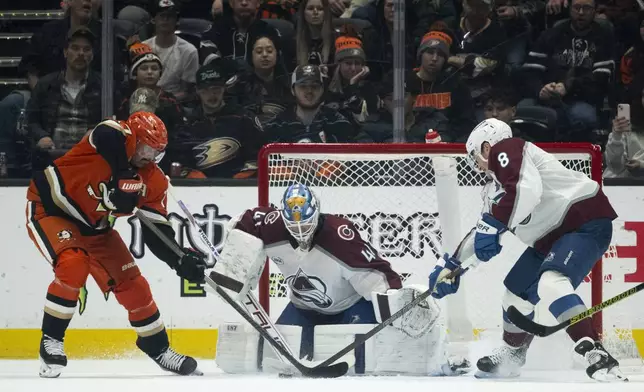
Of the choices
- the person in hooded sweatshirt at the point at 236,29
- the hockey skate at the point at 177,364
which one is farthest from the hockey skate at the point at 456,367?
the person in hooded sweatshirt at the point at 236,29

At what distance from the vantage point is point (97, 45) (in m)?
5.55

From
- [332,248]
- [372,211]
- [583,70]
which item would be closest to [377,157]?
[372,211]

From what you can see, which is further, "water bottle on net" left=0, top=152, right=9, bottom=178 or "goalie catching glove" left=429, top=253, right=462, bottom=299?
"water bottle on net" left=0, top=152, right=9, bottom=178

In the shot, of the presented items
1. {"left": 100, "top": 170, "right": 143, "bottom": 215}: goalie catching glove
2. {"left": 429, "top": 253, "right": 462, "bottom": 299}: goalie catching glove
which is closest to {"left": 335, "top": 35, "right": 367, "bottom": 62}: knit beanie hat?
{"left": 100, "top": 170, "right": 143, "bottom": 215}: goalie catching glove

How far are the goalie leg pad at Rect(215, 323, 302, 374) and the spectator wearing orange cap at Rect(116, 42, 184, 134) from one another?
1.54 metres

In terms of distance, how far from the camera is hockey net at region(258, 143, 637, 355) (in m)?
4.92

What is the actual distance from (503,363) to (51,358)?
1668 millimetres

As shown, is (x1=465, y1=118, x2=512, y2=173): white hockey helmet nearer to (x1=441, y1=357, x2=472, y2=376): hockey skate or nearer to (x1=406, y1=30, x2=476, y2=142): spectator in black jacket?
(x1=441, y1=357, x2=472, y2=376): hockey skate

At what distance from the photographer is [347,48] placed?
5.59 m

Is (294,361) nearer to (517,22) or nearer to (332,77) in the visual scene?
(332,77)

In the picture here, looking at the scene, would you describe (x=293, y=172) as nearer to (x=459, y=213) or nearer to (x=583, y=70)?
(x=459, y=213)

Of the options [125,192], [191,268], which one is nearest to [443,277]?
[191,268]

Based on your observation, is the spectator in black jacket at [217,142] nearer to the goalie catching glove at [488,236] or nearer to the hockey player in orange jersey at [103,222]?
the hockey player in orange jersey at [103,222]

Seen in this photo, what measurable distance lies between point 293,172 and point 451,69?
103 centimetres
